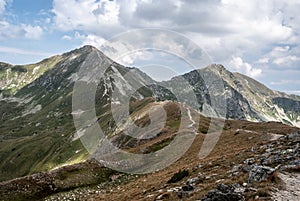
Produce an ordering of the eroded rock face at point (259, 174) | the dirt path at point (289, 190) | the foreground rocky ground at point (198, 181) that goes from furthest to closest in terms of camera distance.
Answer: the eroded rock face at point (259, 174) → the foreground rocky ground at point (198, 181) → the dirt path at point (289, 190)

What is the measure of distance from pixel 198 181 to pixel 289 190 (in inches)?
401

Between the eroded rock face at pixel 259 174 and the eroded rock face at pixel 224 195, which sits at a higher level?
the eroded rock face at pixel 259 174

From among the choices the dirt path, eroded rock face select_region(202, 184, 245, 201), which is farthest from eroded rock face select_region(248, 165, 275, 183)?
eroded rock face select_region(202, 184, 245, 201)

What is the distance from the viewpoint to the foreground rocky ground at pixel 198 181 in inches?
954

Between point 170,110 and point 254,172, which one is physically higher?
point 170,110

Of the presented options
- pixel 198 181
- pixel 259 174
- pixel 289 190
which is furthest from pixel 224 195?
pixel 198 181

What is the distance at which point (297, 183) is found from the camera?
25469mm

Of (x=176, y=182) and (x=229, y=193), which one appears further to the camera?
(x=176, y=182)

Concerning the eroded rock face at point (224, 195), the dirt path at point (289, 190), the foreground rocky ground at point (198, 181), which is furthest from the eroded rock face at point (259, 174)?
the eroded rock face at point (224, 195)

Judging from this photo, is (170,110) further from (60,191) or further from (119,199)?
(119,199)

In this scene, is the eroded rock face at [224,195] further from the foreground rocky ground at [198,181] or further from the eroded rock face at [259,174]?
the eroded rock face at [259,174]

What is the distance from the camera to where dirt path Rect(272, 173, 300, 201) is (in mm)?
22453

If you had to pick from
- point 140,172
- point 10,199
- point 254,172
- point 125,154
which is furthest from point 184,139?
point 254,172

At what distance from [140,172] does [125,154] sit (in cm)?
1630
